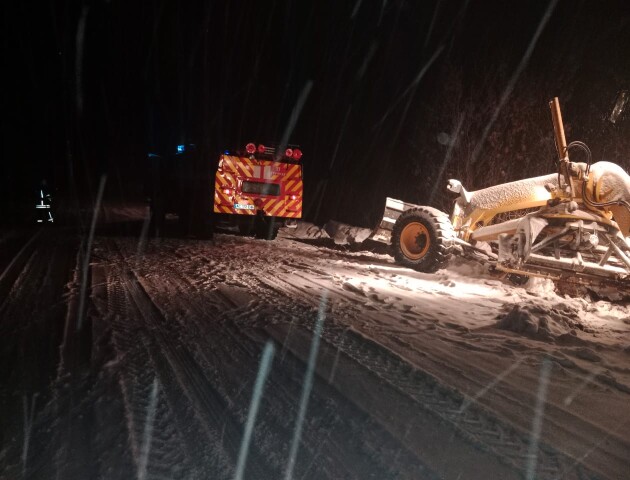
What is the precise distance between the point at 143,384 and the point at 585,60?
11.8 metres

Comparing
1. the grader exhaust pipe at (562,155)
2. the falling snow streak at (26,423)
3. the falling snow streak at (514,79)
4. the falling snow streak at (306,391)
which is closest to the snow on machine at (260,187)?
the falling snow streak at (514,79)

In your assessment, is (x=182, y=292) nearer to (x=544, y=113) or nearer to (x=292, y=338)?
(x=292, y=338)

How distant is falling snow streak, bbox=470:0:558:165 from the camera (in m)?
11.1

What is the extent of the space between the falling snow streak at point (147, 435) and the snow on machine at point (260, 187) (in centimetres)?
842

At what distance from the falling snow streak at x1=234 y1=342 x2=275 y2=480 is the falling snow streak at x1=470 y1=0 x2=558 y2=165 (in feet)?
35.4

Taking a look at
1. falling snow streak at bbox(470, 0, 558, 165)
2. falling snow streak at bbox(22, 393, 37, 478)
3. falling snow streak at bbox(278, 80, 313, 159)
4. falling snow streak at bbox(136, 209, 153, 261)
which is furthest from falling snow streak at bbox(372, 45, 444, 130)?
falling snow streak at bbox(22, 393, 37, 478)

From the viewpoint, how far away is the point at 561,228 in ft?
22.5

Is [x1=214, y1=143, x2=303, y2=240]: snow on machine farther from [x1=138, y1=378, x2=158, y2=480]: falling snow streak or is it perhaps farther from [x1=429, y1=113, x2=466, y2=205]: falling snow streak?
[x1=138, y1=378, x2=158, y2=480]: falling snow streak

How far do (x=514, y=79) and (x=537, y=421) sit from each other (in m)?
11.5

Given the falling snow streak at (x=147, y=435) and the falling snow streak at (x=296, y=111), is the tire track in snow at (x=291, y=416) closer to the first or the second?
the falling snow streak at (x=147, y=435)

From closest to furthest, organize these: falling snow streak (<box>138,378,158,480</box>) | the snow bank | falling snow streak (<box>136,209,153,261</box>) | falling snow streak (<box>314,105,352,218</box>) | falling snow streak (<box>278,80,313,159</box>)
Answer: falling snow streak (<box>138,378,158,480</box>) < falling snow streak (<box>136,209,153,261</box>) < the snow bank < falling snow streak (<box>314,105,352,218</box>) < falling snow streak (<box>278,80,313,159</box>)

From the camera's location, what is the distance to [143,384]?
3027mm

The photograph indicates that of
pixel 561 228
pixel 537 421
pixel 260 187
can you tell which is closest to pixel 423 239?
pixel 561 228

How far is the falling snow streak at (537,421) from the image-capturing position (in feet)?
7.75
